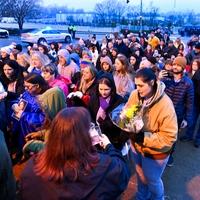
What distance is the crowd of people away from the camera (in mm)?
2074

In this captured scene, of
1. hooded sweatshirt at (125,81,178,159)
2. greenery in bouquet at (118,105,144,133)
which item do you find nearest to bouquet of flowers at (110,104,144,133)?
greenery in bouquet at (118,105,144,133)

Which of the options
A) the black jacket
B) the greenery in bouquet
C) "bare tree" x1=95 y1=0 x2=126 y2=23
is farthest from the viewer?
"bare tree" x1=95 y1=0 x2=126 y2=23

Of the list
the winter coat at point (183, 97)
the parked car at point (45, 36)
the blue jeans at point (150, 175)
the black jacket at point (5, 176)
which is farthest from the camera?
the parked car at point (45, 36)

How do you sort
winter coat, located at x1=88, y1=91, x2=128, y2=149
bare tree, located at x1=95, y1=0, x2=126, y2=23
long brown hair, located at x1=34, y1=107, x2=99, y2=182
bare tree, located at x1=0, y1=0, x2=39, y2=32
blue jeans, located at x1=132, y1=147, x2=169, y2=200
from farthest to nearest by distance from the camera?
bare tree, located at x1=95, y1=0, x2=126, y2=23 < bare tree, located at x1=0, y1=0, x2=39, y2=32 < winter coat, located at x1=88, y1=91, x2=128, y2=149 < blue jeans, located at x1=132, y1=147, x2=169, y2=200 < long brown hair, located at x1=34, y1=107, x2=99, y2=182

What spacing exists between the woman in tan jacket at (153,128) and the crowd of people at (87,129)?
0.03ft

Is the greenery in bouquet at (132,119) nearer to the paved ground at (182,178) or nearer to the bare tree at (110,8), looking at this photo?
the paved ground at (182,178)

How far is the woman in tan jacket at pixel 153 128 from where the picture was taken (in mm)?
3422

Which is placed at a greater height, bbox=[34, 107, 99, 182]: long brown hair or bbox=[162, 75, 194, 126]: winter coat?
bbox=[34, 107, 99, 182]: long brown hair

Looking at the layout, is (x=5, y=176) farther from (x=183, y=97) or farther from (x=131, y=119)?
(x=183, y=97)

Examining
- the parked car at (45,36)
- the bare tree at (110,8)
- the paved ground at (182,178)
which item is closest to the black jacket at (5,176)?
the paved ground at (182,178)

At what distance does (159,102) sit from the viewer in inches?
135

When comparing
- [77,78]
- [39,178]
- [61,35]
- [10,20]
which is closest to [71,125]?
[39,178]

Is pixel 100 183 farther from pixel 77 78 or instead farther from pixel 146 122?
pixel 77 78

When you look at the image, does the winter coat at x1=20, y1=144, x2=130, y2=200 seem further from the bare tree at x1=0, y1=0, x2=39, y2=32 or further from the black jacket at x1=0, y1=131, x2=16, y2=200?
the bare tree at x1=0, y1=0, x2=39, y2=32
